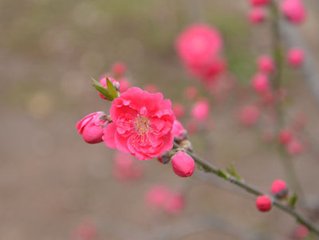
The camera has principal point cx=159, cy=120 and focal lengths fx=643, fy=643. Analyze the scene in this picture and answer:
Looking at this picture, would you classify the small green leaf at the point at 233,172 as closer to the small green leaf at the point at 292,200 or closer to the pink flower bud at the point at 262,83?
the small green leaf at the point at 292,200

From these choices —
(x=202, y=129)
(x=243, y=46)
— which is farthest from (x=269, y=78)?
(x=243, y=46)

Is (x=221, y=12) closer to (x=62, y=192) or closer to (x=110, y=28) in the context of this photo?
(x=110, y=28)

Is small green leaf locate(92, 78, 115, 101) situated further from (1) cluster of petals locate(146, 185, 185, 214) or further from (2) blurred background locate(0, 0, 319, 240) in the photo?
(1) cluster of petals locate(146, 185, 185, 214)

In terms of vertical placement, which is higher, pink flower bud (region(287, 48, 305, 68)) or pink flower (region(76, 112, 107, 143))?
pink flower bud (region(287, 48, 305, 68))

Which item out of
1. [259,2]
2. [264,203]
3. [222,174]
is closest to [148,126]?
[222,174]

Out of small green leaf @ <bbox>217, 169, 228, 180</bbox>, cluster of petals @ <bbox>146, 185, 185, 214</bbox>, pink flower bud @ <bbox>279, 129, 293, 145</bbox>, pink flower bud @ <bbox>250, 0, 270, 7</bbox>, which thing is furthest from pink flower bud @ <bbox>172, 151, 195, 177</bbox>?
cluster of petals @ <bbox>146, 185, 185, 214</bbox>

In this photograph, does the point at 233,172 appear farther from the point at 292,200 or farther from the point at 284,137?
the point at 284,137
